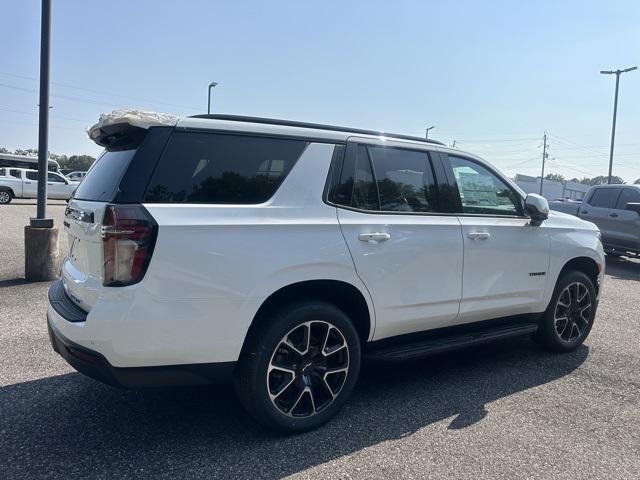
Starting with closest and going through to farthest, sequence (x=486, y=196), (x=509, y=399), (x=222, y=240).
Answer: (x=222, y=240) → (x=509, y=399) → (x=486, y=196)

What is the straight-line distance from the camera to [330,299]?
3.41 metres

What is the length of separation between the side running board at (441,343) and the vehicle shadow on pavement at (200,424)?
369 millimetres

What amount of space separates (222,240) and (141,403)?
62.1 inches

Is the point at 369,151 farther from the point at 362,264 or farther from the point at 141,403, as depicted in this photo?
the point at 141,403

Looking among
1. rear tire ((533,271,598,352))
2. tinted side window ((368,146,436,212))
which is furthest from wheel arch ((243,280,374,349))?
rear tire ((533,271,598,352))

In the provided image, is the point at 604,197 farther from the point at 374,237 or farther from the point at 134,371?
the point at 134,371

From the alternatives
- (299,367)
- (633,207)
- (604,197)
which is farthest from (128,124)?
(604,197)

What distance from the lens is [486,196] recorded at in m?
4.28

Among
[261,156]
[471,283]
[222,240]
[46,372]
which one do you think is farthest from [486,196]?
[46,372]

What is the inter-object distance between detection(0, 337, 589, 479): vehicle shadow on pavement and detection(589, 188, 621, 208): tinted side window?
29.4 ft

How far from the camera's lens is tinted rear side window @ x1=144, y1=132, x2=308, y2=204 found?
9.17 ft

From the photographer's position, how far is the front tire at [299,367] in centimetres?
297

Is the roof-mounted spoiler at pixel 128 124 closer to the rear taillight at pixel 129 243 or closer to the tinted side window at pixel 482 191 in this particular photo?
the rear taillight at pixel 129 243

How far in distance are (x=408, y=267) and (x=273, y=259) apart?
3.56 feet
